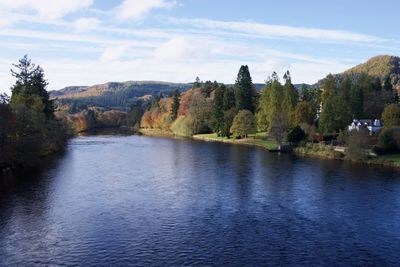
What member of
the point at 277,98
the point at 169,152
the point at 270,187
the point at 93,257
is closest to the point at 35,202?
the point at 93,257

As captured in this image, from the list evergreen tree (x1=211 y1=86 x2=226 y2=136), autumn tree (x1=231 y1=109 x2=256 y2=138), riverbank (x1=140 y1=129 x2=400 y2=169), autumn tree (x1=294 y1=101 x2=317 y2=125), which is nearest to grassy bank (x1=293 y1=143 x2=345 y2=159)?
riverbank (x1=140 y1=129 x2=400 y2=169)

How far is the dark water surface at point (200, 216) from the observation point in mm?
31734

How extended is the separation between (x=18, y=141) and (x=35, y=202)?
23.1 meters

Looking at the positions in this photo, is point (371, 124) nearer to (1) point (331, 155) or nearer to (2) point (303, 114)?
(2) point (303, 114)

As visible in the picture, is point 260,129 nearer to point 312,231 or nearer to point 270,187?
point 270,187

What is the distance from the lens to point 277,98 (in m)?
116

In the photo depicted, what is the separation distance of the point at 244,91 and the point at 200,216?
93.5 meters

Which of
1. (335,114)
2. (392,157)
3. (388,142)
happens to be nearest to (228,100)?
(335,114)

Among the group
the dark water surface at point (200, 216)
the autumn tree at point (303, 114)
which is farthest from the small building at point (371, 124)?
the dark water surface at point (200, 216)

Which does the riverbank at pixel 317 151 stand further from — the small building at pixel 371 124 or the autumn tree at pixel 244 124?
the small building at pixel 371 124

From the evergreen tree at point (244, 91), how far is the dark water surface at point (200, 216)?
6183 cm

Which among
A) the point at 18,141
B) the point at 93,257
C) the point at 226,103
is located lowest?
the point at 93,257

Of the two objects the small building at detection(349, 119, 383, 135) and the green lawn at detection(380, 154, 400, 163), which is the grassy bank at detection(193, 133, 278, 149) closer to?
the small building at detection(349, 119, 383, 135)

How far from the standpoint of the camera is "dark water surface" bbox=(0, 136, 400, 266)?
104 feet
